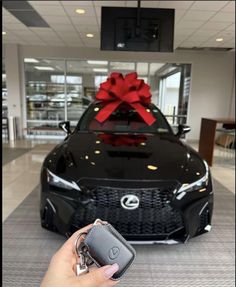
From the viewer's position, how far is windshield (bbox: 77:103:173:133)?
2.70m

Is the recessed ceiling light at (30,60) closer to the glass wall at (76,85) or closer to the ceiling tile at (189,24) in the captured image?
the glass wall at (76,85)

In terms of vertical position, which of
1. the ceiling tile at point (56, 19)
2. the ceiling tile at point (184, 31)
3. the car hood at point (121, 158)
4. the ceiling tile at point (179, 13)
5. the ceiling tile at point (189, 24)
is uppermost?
the ceiling tile at point (184, 31)

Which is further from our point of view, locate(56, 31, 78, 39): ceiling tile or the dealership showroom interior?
locate(56, 31, 78, 39): ceiling tile

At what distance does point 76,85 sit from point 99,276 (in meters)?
7.87

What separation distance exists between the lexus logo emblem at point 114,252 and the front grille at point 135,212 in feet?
3.90

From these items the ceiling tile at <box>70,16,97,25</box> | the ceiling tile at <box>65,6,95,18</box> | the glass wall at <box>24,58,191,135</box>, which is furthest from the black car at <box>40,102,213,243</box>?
the glass wall at <box>24,58,191,135</box>

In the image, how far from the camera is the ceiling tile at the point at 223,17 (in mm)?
4225

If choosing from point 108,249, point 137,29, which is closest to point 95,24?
point 137,29

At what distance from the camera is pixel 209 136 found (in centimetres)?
494

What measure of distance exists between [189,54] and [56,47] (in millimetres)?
3982

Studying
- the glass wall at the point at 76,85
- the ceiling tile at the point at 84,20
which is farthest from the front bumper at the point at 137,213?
the glass wall at the point at 76,85

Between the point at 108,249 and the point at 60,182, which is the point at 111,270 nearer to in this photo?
the point at 108,249

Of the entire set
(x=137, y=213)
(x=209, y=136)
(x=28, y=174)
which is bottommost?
(x=28, y=174)

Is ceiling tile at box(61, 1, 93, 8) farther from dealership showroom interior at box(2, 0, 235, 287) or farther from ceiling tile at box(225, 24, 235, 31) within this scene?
ceiling tile at box(225, 24, 235, 31)
